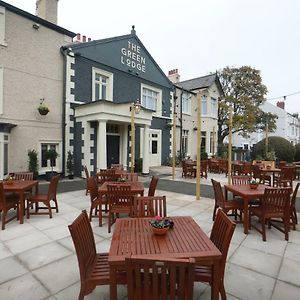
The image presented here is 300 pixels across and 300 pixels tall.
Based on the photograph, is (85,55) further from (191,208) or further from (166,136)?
(191,208)

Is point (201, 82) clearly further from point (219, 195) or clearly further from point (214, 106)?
point (219, 195)

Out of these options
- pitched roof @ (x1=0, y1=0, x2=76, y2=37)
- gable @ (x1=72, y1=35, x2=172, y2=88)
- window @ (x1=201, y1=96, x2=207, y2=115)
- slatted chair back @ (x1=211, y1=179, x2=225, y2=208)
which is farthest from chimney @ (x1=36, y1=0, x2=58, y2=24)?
window @ (x1=201, y1=96, x2=207, y2=115)

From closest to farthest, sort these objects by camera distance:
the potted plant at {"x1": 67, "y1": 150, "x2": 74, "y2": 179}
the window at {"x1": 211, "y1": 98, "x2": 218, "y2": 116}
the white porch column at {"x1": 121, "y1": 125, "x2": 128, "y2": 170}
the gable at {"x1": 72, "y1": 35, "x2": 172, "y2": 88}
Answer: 1. the potted plant at {"x1": 67, "y1": 150, "x2": 74, "y2": 179}
2. the gable at {"x1": 72, "y1": 35, "x2": 172, "y2": 88}
3. the white porch column at {"x1": 121, "y1": 125, "x2": 128, "y2": 170}
4. the window at {"x1": 211, "y1": 98, "x2": 218, "y2": 116}

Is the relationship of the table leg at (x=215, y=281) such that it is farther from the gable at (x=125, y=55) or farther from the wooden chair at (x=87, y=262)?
the gable at (x=125, y=55)

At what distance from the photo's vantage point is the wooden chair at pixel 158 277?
5.48ft

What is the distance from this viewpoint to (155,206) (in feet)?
12.4

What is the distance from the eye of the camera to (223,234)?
252cm

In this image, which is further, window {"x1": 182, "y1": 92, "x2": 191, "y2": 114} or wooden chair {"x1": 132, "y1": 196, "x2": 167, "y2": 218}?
window {"x1": 182, "y1": 92, "x2": 191, "y2": 114}

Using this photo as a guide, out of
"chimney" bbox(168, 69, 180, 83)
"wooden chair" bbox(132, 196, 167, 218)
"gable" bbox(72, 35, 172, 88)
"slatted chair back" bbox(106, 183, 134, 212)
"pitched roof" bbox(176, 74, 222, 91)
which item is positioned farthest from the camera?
"chimney" bbox(168, 69, 180, 83)

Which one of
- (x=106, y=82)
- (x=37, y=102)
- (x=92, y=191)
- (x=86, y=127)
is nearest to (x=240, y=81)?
(x=106, y=82)

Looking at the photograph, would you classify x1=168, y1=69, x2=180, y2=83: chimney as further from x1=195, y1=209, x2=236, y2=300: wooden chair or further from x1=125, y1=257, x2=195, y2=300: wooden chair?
x1=125, y1=257, x2=195, y2=300: wooden chair

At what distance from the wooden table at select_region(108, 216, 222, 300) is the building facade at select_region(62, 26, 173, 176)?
844 centimetres

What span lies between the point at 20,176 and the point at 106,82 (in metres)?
8.58

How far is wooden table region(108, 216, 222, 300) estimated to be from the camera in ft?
6.95
